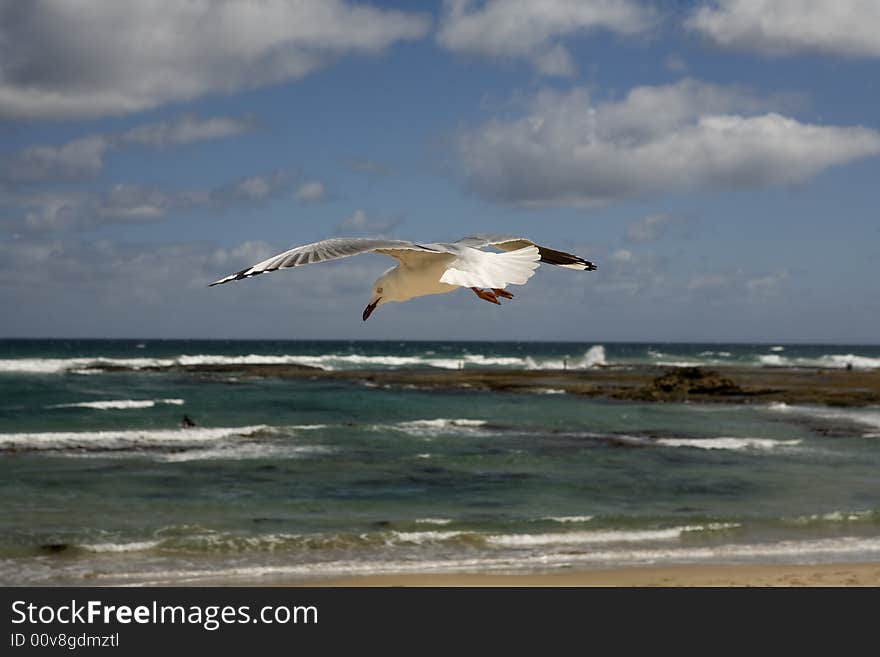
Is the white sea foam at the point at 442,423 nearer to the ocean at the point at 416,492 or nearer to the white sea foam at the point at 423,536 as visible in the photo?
the ocean at the point at 416,492

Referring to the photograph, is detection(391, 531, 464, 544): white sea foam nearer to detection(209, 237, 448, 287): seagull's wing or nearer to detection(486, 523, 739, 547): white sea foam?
detection(486, 523, 739, 547): white sea foam

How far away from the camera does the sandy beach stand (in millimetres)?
9102

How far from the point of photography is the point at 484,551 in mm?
10766

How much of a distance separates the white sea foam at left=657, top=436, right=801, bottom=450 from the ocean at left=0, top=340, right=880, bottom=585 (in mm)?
112

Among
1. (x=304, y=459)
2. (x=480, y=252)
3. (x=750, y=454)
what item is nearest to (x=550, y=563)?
(x=480, y=252)

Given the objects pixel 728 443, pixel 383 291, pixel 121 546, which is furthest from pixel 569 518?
pixel 728 443

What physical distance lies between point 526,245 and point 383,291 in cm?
93

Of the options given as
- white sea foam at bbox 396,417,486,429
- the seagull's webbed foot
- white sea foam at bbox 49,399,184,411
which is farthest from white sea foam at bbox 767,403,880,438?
the seagull's webbed foot

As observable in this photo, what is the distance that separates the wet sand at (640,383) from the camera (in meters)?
32.5

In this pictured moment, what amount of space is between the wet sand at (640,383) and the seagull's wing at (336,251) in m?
27.3

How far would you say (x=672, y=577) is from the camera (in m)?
9.37

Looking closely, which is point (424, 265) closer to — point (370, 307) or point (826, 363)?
point (370, 307)

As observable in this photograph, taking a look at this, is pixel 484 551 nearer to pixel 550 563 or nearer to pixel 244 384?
pixel 550 563
